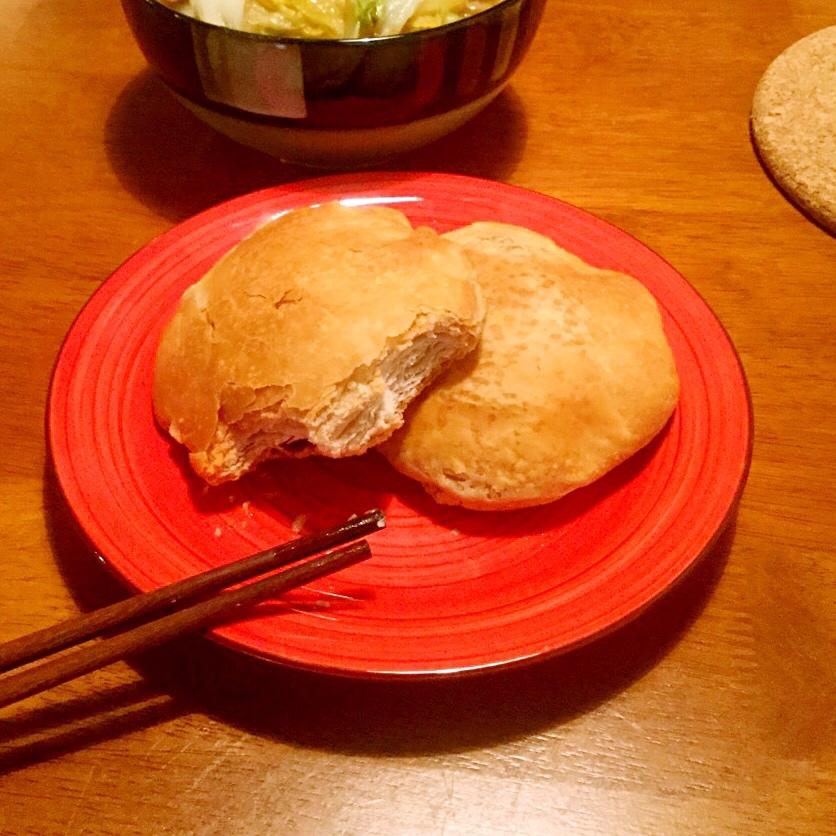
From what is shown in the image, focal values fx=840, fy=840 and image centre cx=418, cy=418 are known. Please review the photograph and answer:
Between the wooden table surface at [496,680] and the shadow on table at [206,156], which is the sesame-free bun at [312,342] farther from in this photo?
the shadow on table at [206,156]

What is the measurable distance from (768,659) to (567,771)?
0.80 ft

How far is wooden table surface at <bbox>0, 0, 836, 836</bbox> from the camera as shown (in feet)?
2.46

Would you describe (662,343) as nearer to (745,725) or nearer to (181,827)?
(745,725)

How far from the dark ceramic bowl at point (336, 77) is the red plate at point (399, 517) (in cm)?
22

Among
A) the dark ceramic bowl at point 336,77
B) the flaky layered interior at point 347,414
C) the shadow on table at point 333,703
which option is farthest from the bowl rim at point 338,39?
the shadow on table at point 333,703

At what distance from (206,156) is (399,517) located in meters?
0.81

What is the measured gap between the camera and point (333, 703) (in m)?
0.81

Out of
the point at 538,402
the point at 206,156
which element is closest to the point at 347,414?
the point at 538,402

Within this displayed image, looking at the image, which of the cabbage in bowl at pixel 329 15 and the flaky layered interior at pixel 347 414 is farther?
the cabbage in bowl at pixel 329 15

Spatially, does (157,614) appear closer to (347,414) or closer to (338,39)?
(347,414)

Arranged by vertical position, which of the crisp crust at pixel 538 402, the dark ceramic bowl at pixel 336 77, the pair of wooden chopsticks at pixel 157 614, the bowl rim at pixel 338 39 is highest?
the bowl rim at pixel 338 39

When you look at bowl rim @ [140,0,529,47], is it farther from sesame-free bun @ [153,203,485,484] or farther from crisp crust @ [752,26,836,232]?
crisp crust @ [752,26,836,232]

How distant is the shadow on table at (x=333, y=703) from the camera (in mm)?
786

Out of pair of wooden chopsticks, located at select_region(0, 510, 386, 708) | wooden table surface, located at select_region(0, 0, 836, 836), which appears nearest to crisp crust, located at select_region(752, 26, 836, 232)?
wooden table surface, located at select_region(0, 0, 836, 836)
